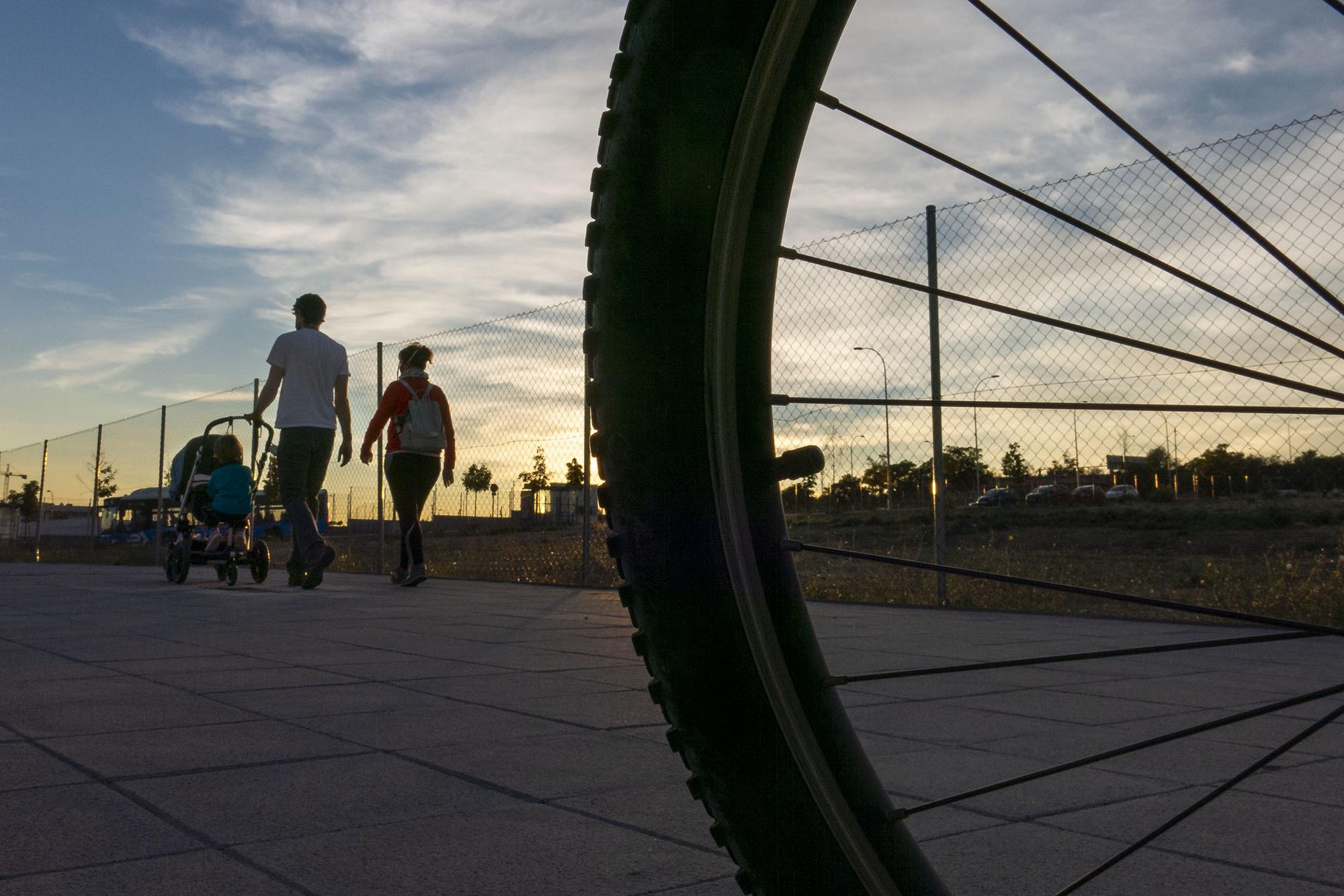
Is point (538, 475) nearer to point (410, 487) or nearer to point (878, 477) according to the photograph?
point (410, 487)

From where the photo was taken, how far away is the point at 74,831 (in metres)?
1.86

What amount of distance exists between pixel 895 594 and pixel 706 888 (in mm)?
6793

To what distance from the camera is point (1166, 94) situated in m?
1.34

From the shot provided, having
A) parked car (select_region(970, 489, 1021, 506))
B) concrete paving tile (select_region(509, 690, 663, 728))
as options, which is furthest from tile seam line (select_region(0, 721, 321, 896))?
parked car (select_region(970, 489, 1021, 506))

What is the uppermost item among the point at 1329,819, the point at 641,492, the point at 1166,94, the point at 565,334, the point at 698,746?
the point at 565,334

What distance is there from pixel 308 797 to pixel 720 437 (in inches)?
55.7

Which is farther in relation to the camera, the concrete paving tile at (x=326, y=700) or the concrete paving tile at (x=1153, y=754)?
the concrete paving tile at (x=326, y=700)

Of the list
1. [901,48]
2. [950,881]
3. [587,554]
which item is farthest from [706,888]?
[587,554]

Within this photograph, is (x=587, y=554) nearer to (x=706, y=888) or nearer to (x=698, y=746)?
(x=706, y=888)

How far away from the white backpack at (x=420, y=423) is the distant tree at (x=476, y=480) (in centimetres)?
330

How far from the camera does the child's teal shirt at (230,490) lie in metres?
9.39

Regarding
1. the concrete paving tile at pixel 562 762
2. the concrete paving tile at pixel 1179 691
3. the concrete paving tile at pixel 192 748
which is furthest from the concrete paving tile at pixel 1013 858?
the concrete paving tile at pixel 1179 691

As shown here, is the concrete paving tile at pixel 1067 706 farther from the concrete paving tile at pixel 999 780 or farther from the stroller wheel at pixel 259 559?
the stroller wheel at pixel 259 559

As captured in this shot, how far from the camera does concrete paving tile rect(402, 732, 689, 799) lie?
224 centimetres
